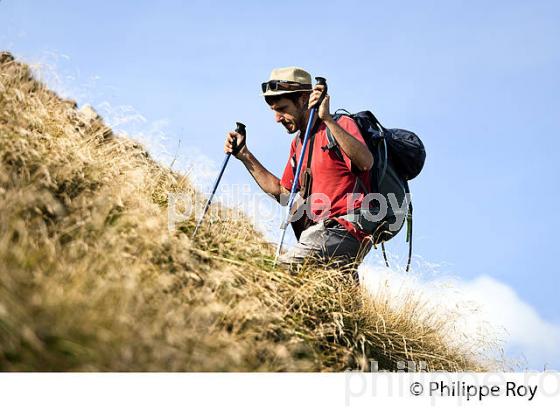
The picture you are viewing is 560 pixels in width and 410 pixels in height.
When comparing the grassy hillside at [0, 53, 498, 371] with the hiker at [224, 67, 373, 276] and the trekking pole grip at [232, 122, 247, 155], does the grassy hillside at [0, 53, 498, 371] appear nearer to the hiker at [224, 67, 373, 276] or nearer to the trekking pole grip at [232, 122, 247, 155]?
the hiker at [224, 67, 373, 276]

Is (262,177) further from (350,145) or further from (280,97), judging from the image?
(350,145)

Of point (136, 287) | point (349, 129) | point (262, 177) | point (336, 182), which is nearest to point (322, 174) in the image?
point (336, 182)

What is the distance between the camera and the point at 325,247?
622 cm

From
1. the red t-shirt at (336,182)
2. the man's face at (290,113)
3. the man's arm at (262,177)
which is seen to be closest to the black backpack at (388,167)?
the red t-shirt at (336,182)

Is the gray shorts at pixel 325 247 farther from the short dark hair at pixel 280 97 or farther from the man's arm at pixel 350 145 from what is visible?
the short dark hair at pixel 280 97

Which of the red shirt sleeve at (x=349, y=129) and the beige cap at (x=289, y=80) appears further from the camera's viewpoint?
the beige cap at (x=289, y=80)

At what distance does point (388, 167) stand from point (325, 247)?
107 centimetres

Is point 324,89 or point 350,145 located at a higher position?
point 324,89

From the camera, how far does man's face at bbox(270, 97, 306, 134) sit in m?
6.90

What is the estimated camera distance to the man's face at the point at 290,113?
690cm

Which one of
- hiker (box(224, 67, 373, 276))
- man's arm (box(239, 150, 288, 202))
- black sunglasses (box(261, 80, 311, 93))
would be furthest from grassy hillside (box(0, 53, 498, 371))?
black sunglasses (box(261, 80, 311, 93))
